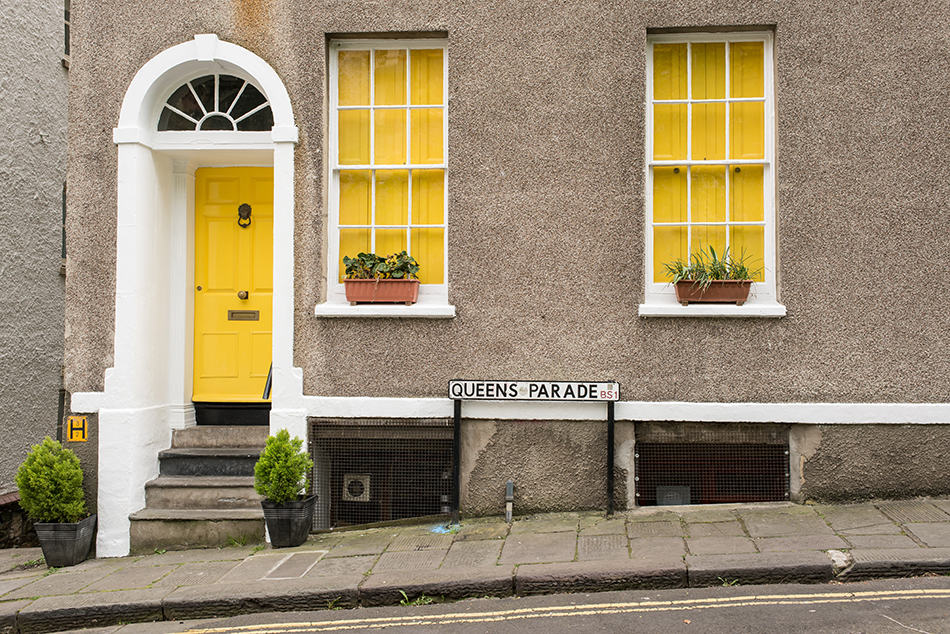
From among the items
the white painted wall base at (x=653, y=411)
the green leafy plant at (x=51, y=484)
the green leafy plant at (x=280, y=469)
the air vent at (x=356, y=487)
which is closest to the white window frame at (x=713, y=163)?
the white painted wall base at (x=653, y=411)

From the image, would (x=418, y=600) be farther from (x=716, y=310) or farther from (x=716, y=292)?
(x=716, y=292)

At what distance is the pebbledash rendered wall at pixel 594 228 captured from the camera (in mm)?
7117

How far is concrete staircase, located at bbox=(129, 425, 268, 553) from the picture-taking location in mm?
7488

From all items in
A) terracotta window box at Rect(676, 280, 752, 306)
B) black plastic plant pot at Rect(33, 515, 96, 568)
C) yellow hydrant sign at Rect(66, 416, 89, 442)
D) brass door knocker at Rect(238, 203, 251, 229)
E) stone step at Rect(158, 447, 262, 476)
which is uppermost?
brass door knocker at Rect(238, 203, 251, 229)

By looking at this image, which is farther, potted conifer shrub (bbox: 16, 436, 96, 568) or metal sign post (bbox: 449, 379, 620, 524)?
metal sign post (bbox: 449, 379, 620, 524)

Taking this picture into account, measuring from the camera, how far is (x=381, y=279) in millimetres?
7488

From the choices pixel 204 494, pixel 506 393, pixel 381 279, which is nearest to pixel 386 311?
pixel 381 279

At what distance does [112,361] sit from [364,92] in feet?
11.2

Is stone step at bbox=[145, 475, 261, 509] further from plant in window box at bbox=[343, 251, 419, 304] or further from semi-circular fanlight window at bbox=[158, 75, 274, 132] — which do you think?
semi-circular fanlight window at bbox=[158, 75, 274, 132]

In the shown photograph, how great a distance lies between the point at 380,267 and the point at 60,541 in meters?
3.63

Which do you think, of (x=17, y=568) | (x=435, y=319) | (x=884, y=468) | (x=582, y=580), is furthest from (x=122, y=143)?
(x=884, y=468)

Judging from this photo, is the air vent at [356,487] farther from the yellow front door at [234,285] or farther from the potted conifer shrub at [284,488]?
the yellow front door at [234,285]

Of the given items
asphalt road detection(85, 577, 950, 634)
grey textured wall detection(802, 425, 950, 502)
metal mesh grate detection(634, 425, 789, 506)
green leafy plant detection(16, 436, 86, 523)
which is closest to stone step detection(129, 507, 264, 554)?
green leafy plant detection(16, 436, 86, 523)

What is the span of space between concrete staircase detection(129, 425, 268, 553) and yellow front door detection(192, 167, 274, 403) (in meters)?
0.49
